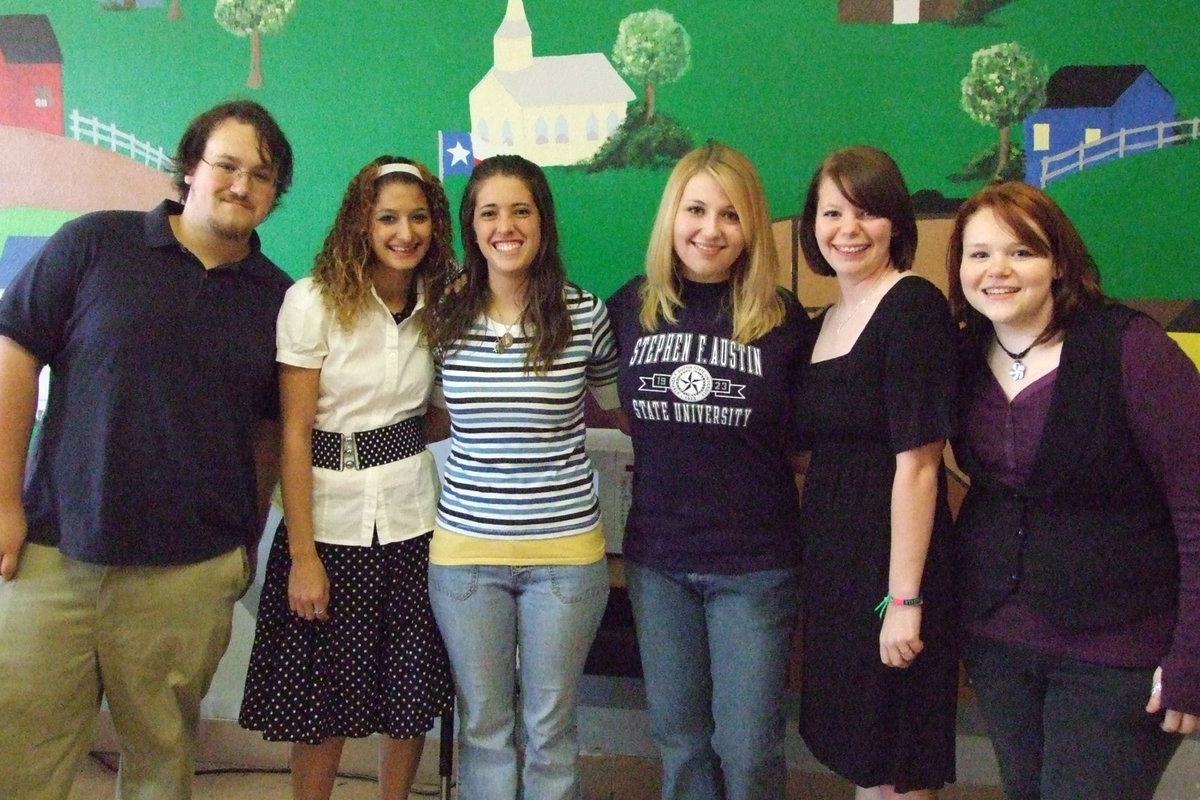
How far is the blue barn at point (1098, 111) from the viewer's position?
177cm

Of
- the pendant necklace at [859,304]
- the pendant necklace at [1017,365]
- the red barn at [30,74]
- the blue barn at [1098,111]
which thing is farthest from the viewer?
the red barn at [30,74]

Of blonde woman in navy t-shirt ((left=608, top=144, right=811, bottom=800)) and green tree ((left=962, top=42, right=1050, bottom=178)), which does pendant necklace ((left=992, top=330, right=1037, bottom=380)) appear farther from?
green tree ((left=962, top=42, right=1050, bottom=178))

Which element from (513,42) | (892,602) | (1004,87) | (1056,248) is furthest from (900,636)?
(513,42)

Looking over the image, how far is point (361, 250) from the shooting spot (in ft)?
4.89

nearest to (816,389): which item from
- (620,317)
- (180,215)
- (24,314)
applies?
(620,317)

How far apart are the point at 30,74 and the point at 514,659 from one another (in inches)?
78.9

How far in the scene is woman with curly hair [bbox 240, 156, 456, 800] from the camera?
1447mm

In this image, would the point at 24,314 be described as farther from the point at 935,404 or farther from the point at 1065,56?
the point at 1065,56

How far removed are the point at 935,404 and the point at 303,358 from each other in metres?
1.06

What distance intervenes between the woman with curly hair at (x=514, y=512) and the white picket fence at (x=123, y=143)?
1131 mm

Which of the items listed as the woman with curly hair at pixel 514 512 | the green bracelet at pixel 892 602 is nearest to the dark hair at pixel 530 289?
the woman with curly hair at pixel 514 512

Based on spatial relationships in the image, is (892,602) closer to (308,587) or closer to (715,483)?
(715,483)

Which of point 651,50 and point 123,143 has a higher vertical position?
point 651,50

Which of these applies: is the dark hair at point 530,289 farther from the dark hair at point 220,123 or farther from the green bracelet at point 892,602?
the green bracelet at point 892,602
